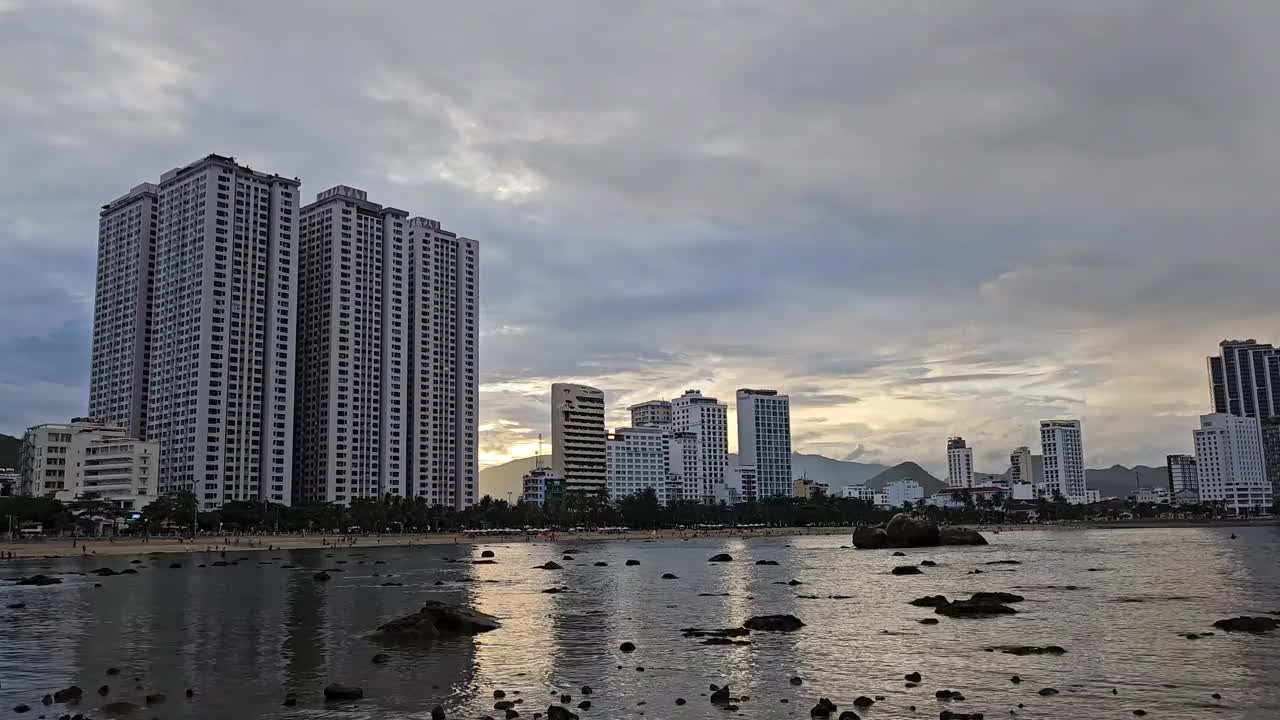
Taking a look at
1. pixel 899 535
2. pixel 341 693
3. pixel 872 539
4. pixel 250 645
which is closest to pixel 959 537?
pixel 899 535

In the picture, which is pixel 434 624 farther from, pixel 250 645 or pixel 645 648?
pixel 645 648

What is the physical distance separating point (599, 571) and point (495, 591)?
2962cm

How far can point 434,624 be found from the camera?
155ft

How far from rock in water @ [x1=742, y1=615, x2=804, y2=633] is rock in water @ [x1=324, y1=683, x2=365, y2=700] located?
23.5m

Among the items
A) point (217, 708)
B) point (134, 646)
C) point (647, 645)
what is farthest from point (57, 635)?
point (647, 645)

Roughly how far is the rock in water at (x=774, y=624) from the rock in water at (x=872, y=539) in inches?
4296

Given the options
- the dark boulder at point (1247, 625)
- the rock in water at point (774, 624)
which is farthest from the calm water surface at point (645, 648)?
the dark boulder at point (1247, 625)

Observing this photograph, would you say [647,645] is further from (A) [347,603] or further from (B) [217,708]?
(A) [347,603]

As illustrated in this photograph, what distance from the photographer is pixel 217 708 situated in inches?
1201

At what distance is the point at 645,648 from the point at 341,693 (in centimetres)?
1604

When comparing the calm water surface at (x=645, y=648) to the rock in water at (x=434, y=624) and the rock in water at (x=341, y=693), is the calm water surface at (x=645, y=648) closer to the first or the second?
the rock in water at (x=341, y=693)

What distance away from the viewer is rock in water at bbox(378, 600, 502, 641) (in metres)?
46.0

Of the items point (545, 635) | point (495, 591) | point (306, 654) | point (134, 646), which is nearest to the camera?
point (306, 654)

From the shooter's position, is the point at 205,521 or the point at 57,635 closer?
the point at 57,635
